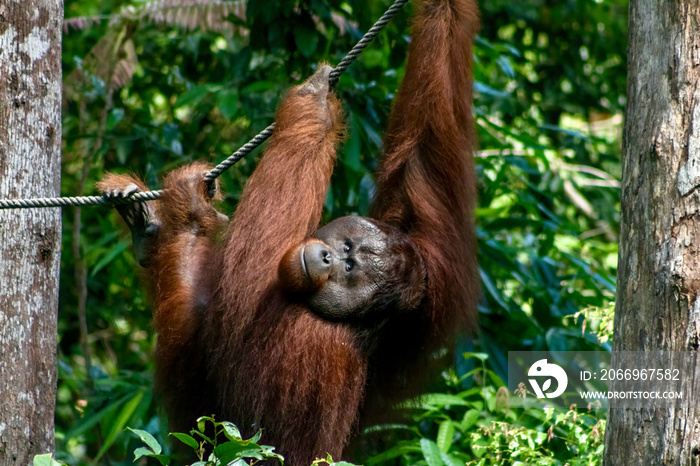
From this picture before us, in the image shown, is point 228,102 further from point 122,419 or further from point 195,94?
point 122,419

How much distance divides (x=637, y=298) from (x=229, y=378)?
5.09 ft

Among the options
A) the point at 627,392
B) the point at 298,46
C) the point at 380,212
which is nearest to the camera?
the point at 627,392

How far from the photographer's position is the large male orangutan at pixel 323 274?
111 inches

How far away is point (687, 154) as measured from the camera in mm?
1941

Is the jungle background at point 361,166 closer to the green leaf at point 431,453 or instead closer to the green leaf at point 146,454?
the green leaf at point 431,453

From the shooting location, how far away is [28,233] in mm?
2605

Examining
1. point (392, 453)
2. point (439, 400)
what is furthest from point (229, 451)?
point (439, 400)

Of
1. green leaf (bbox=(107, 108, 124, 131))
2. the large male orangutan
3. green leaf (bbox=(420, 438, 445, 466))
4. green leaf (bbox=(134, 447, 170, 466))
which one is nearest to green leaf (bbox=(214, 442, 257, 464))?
green leaf (bbox=(134, 447, 170, 466))

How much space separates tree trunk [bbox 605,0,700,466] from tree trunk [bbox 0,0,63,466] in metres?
1.85

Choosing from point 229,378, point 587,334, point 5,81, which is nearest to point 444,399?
point 587,334

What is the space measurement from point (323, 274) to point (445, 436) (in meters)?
0.93

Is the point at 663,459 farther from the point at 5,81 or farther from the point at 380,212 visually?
the point at 5,81

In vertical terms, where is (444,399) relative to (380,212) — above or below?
below

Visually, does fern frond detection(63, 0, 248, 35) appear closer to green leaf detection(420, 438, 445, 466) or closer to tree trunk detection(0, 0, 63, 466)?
tree trunk detection(0, 0, 63, 466)
